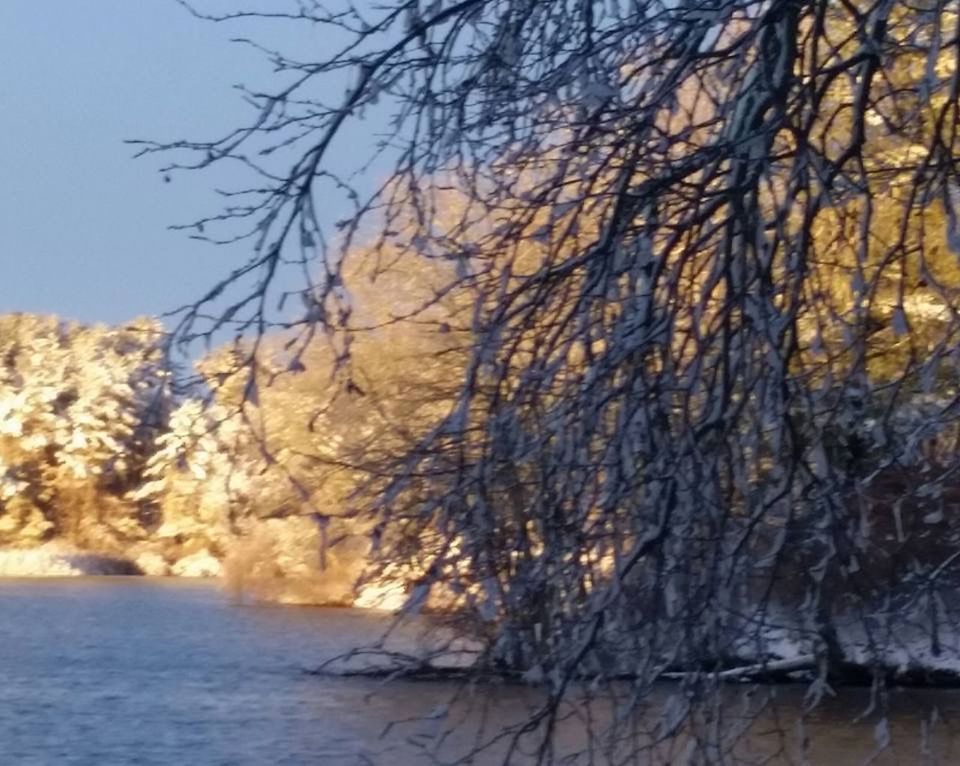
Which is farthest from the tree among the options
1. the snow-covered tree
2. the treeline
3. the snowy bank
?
the snowy bank

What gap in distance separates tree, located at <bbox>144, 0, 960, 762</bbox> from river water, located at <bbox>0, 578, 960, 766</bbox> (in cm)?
31

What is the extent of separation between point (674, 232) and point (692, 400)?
1.24 ft

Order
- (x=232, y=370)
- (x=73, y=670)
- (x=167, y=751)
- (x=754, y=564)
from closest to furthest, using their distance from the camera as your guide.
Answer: (x=232, y=370), (x=754, y=564), (x=167, y=751), (x=73, y=670)

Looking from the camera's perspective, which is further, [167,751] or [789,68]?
[167,751]

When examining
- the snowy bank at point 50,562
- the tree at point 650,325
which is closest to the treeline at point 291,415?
the tree at point 650,325

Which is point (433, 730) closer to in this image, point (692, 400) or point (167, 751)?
point (692, 400)

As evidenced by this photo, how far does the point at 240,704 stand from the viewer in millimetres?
20562

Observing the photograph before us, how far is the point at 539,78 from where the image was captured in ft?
14.3

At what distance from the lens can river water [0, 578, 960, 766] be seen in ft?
16.5

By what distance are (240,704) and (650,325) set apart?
57.6ft

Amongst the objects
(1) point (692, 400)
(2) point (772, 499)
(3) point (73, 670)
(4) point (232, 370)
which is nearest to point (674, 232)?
(1) point (692, 400)

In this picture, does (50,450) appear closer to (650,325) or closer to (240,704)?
(240,704)

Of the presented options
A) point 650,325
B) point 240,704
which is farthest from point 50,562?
point 650,325

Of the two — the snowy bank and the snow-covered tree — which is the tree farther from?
the snowy bank
